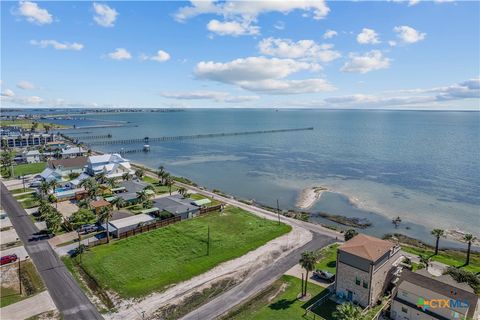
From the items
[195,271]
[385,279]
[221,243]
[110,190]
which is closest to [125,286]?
[195,271]

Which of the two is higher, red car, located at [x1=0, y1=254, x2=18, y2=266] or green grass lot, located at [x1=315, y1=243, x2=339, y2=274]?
green grass lot, located at [x1=315, y1=243, x2=339, y2=274]

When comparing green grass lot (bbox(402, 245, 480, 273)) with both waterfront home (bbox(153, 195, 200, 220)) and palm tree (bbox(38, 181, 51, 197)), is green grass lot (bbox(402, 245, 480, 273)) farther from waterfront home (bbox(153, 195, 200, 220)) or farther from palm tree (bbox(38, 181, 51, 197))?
palm tree (bbox(38, 181, 51, 197))

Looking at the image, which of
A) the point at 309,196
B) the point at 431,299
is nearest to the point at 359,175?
the point at 309,196

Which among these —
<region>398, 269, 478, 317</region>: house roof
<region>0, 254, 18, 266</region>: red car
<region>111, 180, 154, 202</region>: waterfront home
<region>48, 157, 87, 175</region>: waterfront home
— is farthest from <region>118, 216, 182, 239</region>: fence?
<region>48, 157, 87, 175</region>: waterfront home

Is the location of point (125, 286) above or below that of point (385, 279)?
below

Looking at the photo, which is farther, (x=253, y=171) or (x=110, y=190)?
(x=253, y=171)

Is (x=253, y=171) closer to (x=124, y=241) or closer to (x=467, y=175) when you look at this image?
(x=124, y=241)

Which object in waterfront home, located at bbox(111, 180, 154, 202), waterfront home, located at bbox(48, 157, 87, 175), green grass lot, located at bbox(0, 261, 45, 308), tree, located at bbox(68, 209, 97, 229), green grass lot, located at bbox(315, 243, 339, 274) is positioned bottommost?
green grass lot, located at bbox(0, 261, 45, 308)

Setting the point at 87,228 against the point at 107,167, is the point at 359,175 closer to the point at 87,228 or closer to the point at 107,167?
the point at 107,167
